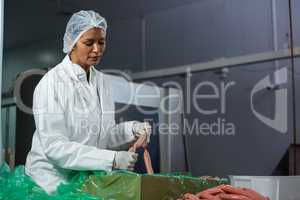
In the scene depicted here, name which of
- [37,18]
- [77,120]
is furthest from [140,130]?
[37,18]

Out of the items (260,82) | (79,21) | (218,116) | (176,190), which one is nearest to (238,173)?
(218,116)

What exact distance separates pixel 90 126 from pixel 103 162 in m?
0.19

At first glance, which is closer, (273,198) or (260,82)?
(273,198)

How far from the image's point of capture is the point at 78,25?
1336 millimetres

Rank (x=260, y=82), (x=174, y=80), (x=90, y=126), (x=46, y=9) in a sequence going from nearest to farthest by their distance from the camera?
(x=90, y=126)
(x=46, y=9)
(x=174, y=80)
(x=260, y=82)

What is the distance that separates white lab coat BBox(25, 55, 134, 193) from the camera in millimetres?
1162

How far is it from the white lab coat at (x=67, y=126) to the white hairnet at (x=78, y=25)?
0.05 m

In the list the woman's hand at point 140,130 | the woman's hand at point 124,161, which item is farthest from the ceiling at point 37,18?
the woman's hand at point 124,161

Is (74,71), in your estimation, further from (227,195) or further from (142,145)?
(227,195)

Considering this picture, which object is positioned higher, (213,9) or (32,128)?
(213,9)

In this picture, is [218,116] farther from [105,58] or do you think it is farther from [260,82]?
[105,58]

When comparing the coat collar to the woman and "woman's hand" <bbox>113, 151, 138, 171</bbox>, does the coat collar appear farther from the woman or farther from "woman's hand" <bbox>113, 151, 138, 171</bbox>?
"woman's hand" <bbox>113, 151, 138, 171</bbox>

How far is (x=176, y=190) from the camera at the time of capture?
43.9 inches

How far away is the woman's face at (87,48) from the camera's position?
133 cm
